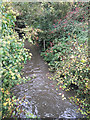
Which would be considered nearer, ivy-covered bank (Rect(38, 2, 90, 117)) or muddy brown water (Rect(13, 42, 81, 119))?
muddy brown water (Rect(13, 42, 81, 119))

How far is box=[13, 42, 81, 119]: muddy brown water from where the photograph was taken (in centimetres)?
201

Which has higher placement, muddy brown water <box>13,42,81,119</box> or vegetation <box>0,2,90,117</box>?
vegetation <box>0,2,90,117</box>

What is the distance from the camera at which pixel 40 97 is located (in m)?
2.40

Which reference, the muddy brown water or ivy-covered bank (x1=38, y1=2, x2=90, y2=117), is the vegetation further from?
the muddy brown water

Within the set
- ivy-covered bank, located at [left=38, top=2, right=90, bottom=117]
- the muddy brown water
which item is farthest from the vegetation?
the muddy brown water

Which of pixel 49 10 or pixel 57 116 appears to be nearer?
pixel 57 116

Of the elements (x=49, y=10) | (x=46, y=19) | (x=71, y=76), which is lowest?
(x=71, y=76)

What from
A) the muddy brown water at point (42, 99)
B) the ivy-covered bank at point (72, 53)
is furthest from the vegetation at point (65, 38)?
the muddy brown water at point (42, 99)

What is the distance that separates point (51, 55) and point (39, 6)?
2.41 metres

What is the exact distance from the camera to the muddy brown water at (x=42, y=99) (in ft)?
6.60

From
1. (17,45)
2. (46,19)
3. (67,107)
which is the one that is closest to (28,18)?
(46,19)

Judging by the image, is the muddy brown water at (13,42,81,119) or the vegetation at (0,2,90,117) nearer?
the muddy brown water at (13,42,81,119)

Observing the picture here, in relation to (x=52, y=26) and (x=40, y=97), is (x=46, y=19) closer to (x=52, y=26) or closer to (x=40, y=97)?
(x=52, y=26)

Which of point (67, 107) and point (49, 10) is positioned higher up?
point (49, 10)
